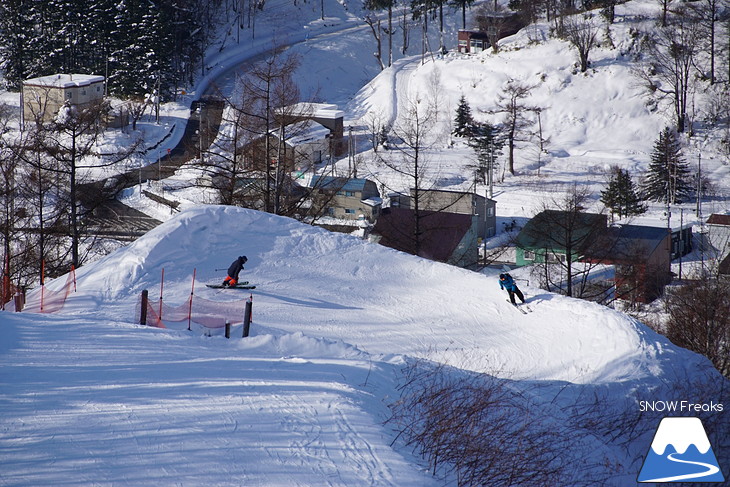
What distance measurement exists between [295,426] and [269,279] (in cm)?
582

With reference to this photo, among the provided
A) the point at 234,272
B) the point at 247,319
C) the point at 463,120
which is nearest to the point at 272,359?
the point at 247,319

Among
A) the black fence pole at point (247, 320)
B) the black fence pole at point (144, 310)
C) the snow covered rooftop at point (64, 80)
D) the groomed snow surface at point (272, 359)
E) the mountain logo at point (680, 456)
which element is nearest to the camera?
the groomed snow surface at point (272, 359)

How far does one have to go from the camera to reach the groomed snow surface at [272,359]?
711 centimetres

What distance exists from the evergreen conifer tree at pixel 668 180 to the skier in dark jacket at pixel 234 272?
26.7m

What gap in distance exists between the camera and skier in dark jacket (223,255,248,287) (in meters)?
12.7

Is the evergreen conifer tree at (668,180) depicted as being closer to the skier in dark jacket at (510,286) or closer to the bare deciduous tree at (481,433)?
the skier in dark jacket at (510,286)

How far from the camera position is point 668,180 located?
3491 centimetres

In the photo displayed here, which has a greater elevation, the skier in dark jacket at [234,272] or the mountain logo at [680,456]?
the skier in dark jacket at [234,272]

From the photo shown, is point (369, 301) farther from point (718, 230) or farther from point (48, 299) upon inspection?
point (718, 230)

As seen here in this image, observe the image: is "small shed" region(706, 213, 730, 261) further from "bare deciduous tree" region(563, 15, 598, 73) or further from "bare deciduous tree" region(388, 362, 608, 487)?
"bare deciduous tree" region(388, 362, 608, 487)

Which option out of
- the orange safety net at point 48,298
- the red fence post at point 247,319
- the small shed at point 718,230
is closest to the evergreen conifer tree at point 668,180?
the small shed at point 718,230

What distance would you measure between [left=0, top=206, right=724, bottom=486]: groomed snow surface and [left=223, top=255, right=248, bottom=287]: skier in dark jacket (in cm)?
19

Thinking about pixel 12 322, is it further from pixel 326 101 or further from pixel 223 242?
pixel 326 101

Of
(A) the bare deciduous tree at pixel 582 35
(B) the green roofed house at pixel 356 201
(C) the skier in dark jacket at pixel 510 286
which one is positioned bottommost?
(C) the skier in dark jacket at pixel 510 286
